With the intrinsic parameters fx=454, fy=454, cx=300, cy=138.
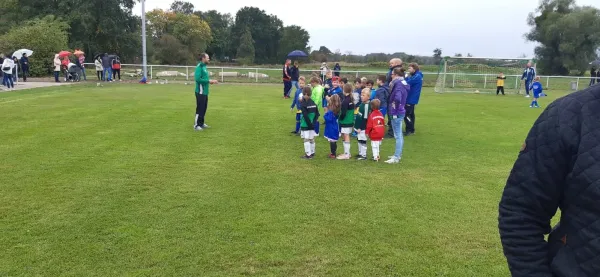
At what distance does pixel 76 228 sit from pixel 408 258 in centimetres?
369

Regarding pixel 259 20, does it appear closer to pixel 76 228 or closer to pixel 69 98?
pixel 69 98

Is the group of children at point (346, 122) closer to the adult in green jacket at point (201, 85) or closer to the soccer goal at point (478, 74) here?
the adult in green jacket at point (201, 85)

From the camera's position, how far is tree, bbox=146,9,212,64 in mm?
67438

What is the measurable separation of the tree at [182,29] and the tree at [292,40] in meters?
18.8

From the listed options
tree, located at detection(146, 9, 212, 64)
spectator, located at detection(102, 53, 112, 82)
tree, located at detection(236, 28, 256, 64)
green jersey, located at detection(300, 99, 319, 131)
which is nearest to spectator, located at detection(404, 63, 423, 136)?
green jersey, located at detection(300, 99, 319, 131)

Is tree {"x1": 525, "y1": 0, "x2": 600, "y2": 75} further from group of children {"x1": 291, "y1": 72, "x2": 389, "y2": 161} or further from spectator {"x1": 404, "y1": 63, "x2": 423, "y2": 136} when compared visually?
group of children {"x1": 291, "y1": 72, "x2": 389, "y2": 161}

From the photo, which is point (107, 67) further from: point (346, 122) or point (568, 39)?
point (568, 39)

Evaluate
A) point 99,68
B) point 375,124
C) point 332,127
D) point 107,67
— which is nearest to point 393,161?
point 375,124

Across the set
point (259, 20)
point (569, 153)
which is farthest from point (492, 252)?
point (259, 20)

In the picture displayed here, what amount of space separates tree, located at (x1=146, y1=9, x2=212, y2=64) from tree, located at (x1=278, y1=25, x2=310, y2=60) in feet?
61.6

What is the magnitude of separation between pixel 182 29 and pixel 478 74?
4909 cm

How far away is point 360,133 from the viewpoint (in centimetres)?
921

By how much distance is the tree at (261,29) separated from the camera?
90.1 meters

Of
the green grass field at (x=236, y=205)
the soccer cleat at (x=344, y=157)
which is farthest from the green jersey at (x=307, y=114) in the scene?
the soccer cleat at (x=344, y=157)
